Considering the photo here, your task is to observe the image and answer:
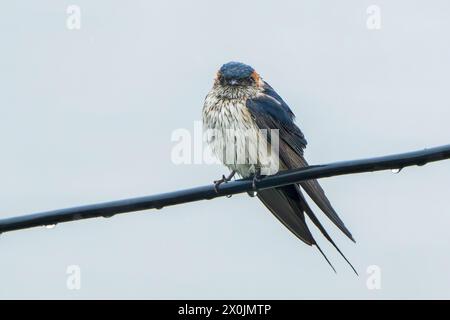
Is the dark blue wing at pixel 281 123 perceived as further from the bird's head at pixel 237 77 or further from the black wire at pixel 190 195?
the black wire at pixel 190 195

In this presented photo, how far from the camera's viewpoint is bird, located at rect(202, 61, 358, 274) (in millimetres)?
7066

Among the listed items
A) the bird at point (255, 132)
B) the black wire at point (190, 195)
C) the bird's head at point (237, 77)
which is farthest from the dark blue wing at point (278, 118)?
the black wire at point (190, 195)

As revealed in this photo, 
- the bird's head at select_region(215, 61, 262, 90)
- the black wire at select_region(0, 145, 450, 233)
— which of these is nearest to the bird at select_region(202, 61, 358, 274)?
the bird's head at select_region(215, 61, 262, 90)

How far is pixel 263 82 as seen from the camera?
860 centimetres

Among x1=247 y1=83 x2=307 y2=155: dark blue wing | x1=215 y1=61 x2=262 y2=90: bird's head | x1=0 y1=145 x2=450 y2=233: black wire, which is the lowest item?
x1=0 y1=145 x2=450 y2=233: black wire

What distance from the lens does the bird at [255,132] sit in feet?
23.2

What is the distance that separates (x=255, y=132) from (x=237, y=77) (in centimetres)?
78

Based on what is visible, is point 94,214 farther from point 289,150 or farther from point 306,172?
point 289,150

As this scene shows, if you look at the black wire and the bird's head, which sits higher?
the bird's head

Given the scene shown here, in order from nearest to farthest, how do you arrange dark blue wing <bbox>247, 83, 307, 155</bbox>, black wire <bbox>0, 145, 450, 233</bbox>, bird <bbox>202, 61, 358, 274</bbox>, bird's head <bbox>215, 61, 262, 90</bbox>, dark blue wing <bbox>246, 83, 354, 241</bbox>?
black wire <bbox>0, 145, 450, 233</bbox>
bird <bbox>202, 61, 358, 274</bbox>
dark blue wing <bbox>246, 83, 354, 241</bbox>
dark blue wing <bbox>247, 83, 307, 155</bbox>
bird's head <bbox>215, 61, 262, 90</bbox>

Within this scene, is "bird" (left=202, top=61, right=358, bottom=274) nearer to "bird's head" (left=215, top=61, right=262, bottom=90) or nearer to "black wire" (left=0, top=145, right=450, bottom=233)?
"bird's head" (left=215, top=61, right=262, bottom=90)

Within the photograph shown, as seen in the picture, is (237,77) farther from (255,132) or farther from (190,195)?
(190,195)

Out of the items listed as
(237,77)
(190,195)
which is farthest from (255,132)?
(190,195)

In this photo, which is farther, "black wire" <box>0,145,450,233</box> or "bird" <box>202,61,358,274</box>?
"bird" <box>202,61,358,274</box>
